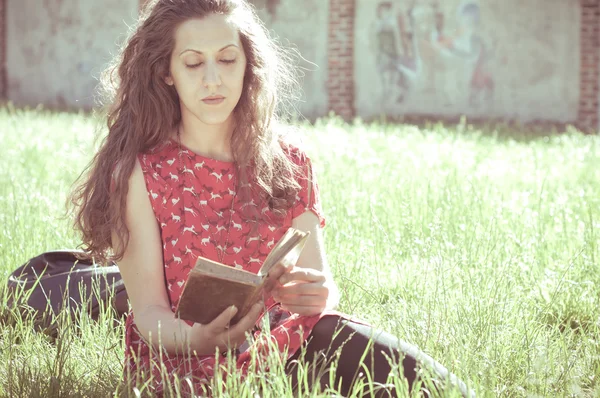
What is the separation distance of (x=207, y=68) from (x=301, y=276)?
75cm

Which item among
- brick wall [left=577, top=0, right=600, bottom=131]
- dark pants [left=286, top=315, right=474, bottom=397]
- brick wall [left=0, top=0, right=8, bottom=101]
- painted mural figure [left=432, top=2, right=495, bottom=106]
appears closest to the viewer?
dark pants [left=286, top=315, right=474, bottom=397]

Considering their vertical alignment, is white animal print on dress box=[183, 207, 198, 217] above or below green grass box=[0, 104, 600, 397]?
above

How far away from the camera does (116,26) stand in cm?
1608

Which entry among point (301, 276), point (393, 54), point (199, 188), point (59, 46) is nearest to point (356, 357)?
point (301, 276)

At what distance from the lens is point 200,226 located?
271 cm

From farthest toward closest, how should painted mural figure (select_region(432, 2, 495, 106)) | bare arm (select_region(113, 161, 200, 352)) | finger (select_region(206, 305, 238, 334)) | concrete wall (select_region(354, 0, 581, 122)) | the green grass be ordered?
painted mural figure (select_region(432, 2, 495, 106)) → concrete wall (select_region(354, 0, 581, 122)) → the green grass → bare arm (select_region(113, 161, 200, 352)) → finger (select_region(206, 305, 238, 334))

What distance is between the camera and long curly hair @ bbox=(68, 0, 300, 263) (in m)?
2.63

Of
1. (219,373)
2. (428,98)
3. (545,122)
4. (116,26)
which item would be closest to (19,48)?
(116,26)

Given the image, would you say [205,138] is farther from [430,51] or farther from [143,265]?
[430,51]

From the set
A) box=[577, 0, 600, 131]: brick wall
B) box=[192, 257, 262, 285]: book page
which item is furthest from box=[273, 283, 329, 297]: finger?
box=[577, 0, 600, 131]: brick wall

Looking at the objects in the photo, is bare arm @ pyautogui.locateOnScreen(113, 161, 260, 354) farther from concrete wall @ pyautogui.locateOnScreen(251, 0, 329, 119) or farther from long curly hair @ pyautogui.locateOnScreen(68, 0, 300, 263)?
concrete wall @ pyautogui.locateOnScreen(251, 0, 329, 119)

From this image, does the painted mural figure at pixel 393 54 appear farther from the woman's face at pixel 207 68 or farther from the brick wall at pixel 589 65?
the woman's face at pixel 207 68

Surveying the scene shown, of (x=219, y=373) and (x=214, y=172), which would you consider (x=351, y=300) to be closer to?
(x=214, y=172)

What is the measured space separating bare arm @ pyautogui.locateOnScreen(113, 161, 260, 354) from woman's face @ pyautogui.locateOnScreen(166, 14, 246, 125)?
279 millimetres
